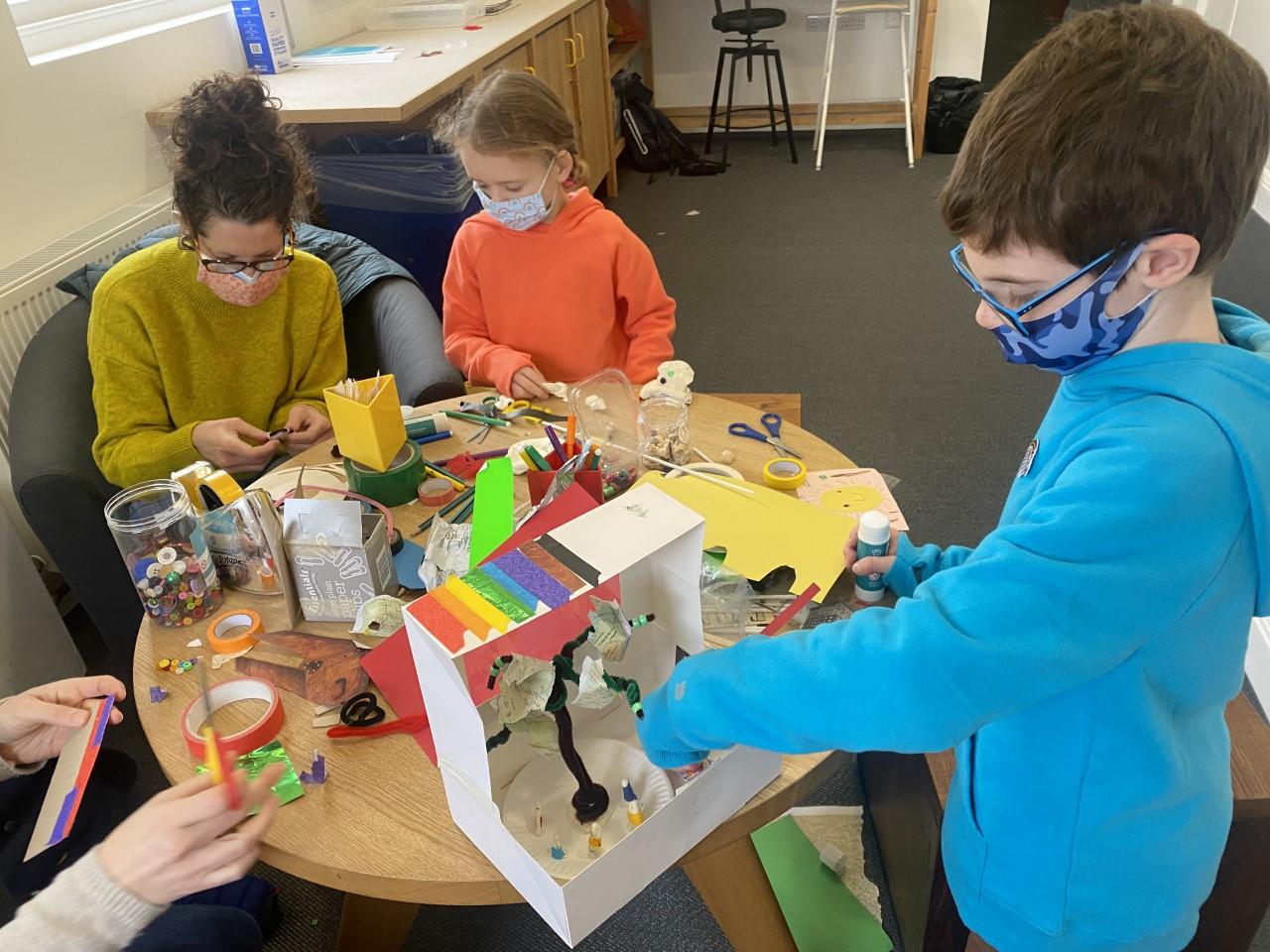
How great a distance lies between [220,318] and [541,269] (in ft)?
2.06

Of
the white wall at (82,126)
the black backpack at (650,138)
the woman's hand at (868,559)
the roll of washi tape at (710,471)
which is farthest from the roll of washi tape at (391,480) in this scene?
the black backpack at (650,138)

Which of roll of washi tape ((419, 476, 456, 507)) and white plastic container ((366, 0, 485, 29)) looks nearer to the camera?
roll of washi tape ((419, 476, 456, 507))

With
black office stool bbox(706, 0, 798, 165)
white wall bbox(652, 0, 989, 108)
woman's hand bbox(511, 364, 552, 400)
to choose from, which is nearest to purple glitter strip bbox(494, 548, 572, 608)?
woman's hand bbox(511, 364, 552, 400)

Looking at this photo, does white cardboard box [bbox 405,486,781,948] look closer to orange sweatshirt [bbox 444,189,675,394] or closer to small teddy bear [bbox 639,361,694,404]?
small teddy bear [bbox 639,361,694,404]

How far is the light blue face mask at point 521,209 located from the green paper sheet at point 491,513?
802 millimetres

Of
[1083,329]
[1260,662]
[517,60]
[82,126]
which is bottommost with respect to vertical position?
[1260,662]

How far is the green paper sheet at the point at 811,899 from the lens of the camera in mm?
1459

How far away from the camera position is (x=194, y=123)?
5.14 ft

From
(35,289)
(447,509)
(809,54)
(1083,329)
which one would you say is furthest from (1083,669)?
(809,54)

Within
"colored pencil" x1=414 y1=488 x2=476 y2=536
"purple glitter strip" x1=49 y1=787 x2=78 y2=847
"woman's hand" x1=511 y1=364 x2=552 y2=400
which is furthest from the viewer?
"woman's hand" x1=511 y1=364 x2=552 y2=400

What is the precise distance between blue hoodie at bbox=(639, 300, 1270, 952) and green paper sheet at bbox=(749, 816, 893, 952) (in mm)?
592

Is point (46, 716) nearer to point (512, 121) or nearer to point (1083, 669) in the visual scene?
point (1083, 669)

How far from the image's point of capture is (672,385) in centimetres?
148

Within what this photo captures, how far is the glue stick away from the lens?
108 centimetres
